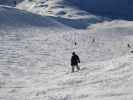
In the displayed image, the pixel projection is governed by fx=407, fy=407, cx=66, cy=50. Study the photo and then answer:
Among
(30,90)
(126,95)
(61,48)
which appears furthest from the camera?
(61,48)

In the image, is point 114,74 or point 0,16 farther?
point 0,16

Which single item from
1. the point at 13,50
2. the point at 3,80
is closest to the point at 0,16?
the point at 13,50

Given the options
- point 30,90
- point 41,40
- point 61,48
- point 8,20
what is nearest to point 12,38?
point 41,40

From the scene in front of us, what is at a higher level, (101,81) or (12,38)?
(12,38)

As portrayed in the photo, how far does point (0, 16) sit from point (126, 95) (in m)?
80.7

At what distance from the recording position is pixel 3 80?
31.4 m

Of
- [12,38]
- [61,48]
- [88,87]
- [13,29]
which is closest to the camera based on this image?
[88,87]

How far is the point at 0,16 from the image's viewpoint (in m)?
99.0

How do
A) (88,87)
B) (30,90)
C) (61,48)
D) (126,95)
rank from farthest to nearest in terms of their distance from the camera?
(61,48) < (30,90) < (88,87) < (126,95)

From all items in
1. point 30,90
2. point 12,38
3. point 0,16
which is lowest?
point 30,90

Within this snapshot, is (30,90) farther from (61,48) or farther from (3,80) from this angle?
(61,48)

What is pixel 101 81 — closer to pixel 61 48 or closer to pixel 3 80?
pixel 3 80

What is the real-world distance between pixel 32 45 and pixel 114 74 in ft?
127

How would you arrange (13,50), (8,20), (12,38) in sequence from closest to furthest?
(13,50)
(12,38)
(8,20)
